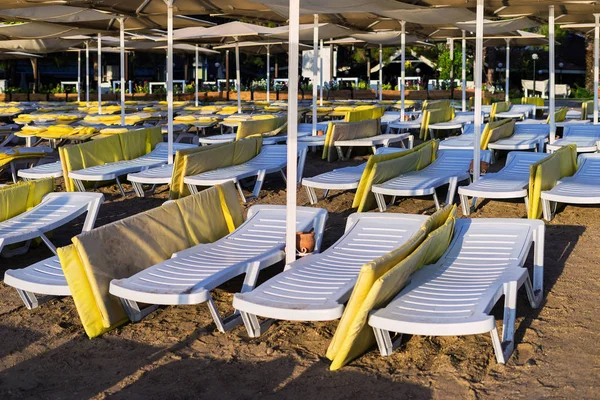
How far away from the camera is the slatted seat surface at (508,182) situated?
24.9ft

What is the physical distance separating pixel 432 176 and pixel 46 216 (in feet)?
12.6

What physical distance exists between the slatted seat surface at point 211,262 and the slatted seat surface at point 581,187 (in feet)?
7.91

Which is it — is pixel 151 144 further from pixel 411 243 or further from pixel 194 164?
pixel 411 243

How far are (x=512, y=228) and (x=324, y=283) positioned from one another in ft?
5.14

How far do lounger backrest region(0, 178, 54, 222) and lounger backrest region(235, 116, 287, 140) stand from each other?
175 inches

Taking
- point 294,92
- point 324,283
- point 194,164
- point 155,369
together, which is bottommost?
point 155,369

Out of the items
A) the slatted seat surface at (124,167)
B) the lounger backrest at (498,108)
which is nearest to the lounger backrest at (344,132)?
the slatted seat surface at (124,167)

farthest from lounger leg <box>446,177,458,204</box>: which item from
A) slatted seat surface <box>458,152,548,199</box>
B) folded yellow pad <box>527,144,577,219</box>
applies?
folded yellow pad <box>527,144,577,219</box>

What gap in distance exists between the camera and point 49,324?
5.00m

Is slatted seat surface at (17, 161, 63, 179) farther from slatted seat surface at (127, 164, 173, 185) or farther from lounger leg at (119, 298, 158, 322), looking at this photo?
lounger leg at (119, 298, 158, 322)

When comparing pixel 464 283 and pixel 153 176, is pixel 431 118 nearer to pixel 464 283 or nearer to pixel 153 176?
pixel 153 176

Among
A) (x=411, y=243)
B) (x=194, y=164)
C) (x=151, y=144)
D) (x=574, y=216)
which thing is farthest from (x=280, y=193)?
(x=411, y=243)

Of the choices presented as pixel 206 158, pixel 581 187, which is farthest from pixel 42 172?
pixel 581 187

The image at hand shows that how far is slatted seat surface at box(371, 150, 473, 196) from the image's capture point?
7.80 m
